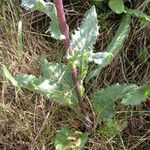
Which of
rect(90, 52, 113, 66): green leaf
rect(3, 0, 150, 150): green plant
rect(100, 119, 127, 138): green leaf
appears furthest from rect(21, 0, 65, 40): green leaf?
rect(100, 119, 127, 138): green leaf

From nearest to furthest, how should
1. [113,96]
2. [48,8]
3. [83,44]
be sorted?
[48,8] → [83,44] → [113,96]

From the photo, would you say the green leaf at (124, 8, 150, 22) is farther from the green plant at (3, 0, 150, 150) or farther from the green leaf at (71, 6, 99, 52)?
the green leaf at (71, 6, 99, 52)

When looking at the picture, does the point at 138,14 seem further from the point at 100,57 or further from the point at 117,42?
the point at 100,57

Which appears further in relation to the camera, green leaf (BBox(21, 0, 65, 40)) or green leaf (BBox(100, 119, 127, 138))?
green leaf (BBox(100, 119, 127, 138))

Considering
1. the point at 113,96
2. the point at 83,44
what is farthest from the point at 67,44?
the point at 113,96

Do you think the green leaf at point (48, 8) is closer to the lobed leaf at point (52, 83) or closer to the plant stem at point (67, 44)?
the plant stem at point (67, 44)

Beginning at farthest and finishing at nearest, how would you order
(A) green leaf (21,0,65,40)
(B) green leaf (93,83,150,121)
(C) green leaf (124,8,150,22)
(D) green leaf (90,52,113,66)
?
(C) green leaf (124,8,150,22) → (B) green leaf (93,83,150,121) → (D) green leaf (90,52,113,66) → (A) green leaf (21,0,65,40)

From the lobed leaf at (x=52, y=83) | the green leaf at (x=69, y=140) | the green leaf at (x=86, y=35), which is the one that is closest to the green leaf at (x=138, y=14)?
the green leaf at (x=86, y=35)

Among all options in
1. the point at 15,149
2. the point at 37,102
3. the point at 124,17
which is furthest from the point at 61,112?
the point at 124,17
